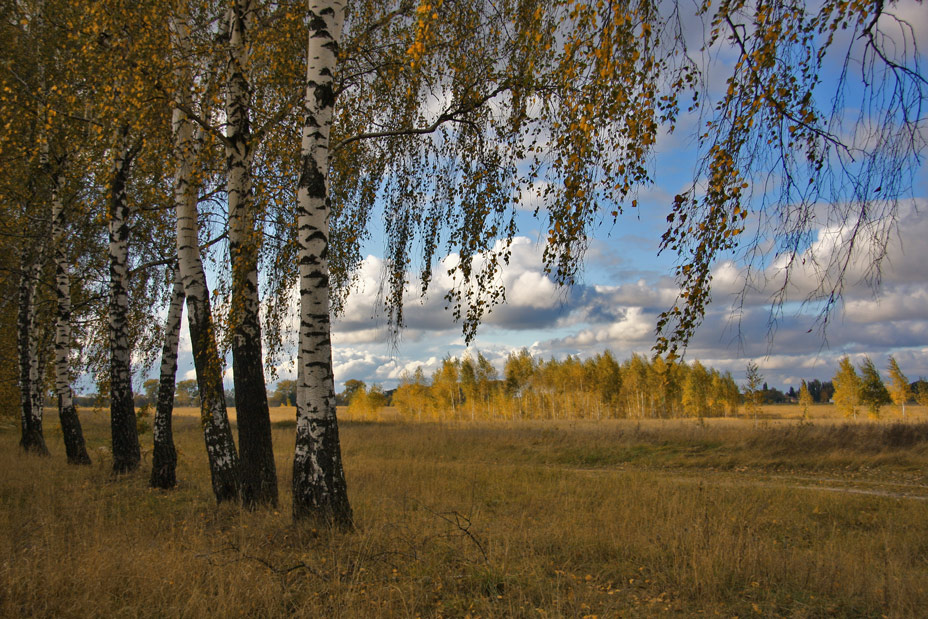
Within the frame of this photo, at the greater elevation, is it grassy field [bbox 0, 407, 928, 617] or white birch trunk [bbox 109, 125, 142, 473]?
white birch trunk [bbox 109, 125, 142, 473]

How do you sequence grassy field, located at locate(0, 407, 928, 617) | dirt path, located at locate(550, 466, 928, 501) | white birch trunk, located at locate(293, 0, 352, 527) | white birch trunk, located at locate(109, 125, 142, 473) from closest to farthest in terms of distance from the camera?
grassy field, located at locate(0, 407, 928, 617) < white birch trunk, located at locate(293, 0, 352, 527) < white birch trunk, located at locate(109, 125, 142, 473) < dirt path, located at locate(550, 466, 928, 501)

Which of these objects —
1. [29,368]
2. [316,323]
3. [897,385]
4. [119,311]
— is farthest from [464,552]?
[897,385]

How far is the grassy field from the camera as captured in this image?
3342 mm

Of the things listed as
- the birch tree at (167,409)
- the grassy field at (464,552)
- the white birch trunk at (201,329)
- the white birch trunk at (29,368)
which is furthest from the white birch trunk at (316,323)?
the white birch trunk at (29,368)

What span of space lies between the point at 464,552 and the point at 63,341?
32.5ft

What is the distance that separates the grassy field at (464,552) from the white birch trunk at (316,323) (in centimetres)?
41

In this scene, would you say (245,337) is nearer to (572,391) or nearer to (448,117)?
(448,117)

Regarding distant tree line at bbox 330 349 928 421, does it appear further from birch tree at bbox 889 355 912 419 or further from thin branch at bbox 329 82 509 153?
thin branch at bbox 329 82 509 153

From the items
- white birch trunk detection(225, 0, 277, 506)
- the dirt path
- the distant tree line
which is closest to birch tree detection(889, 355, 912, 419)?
the distant tree line

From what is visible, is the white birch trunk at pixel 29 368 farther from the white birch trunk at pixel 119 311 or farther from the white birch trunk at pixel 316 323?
the white birch trunk at pixel 316 323

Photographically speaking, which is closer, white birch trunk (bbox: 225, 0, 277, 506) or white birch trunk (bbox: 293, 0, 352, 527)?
white birch trunk (bbox: 293, 0, 352, 527)

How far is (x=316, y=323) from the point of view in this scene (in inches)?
196

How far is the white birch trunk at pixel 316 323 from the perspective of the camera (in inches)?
195

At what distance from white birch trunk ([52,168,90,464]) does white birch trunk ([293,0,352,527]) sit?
729 cm
